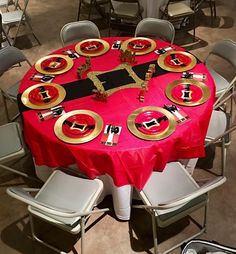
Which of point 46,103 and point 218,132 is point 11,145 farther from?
point 218,132

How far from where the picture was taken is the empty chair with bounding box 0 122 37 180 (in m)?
2.75

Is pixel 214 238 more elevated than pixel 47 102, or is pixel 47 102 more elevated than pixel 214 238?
pixel 47 102

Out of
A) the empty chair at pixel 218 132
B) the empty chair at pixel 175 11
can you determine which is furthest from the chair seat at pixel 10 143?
the empty chair at pixel 175 11

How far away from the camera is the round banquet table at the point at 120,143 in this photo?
2283 millimetres

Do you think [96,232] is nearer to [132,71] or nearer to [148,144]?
[148,144]

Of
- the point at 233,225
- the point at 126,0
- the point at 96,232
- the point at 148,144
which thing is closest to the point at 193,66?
the point at 148,144

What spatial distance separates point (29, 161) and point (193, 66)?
1.84 metres

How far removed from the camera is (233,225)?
2.80 meters

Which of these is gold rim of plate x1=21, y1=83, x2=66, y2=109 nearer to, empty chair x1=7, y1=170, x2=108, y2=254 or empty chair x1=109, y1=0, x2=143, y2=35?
empty chair x1=7, y1=170, x2=108, y2=254

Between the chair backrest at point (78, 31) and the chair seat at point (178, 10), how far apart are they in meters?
1.39

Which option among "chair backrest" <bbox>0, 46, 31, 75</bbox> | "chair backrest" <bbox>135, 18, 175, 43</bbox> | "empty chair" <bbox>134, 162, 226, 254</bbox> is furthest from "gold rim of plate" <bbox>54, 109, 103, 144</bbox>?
"chair backrest" <bbox>135, 18, 175, 43</bbox>

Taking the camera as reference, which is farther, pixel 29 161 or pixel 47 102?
pixel 29 161

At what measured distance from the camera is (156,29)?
3.76 metres

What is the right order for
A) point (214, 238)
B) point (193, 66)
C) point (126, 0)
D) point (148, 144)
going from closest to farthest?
point (148, 144) → point (214, 238) → point (193, 66) → point (126, 0)
